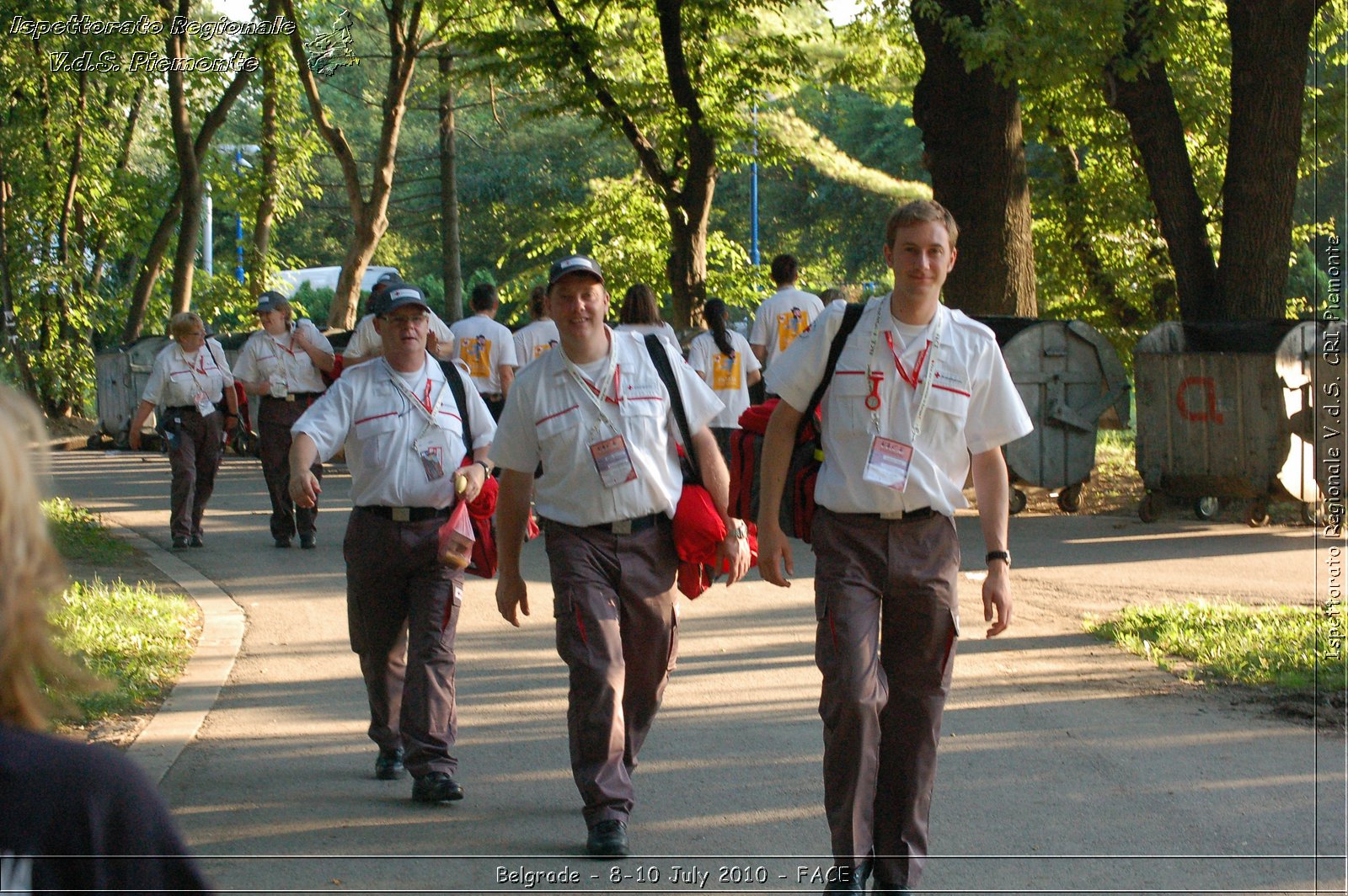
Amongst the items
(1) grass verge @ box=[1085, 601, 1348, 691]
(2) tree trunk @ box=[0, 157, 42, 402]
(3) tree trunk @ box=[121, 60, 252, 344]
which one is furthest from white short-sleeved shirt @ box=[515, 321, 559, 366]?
(2) tree trunk @ box=[0, 157, 42, 402]

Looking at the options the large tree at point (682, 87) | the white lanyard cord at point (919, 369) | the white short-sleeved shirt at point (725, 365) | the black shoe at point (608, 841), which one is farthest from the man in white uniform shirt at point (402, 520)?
the large tree at point (682, 87)

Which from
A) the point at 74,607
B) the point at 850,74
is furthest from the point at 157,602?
the point at 850,74

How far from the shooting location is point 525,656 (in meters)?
8.48

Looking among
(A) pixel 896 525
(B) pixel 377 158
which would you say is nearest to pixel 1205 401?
(A) pixel 896 525

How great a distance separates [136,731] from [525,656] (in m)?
2.27

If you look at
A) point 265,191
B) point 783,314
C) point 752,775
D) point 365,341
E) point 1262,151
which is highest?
point 265,191

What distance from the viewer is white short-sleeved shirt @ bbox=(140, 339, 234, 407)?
12.8 m

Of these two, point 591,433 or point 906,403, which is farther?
point 591,433

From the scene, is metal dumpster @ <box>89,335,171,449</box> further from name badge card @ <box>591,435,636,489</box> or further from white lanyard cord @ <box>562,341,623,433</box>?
name badge card @ <box>591,435,636,489</box>

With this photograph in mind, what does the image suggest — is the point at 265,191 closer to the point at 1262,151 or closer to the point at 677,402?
the point at 1262,151

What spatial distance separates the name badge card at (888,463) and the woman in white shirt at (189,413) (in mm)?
9298

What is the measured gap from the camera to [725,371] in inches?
531

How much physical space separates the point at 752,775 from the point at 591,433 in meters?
1.66

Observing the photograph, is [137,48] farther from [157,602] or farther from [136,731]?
[136,731]
